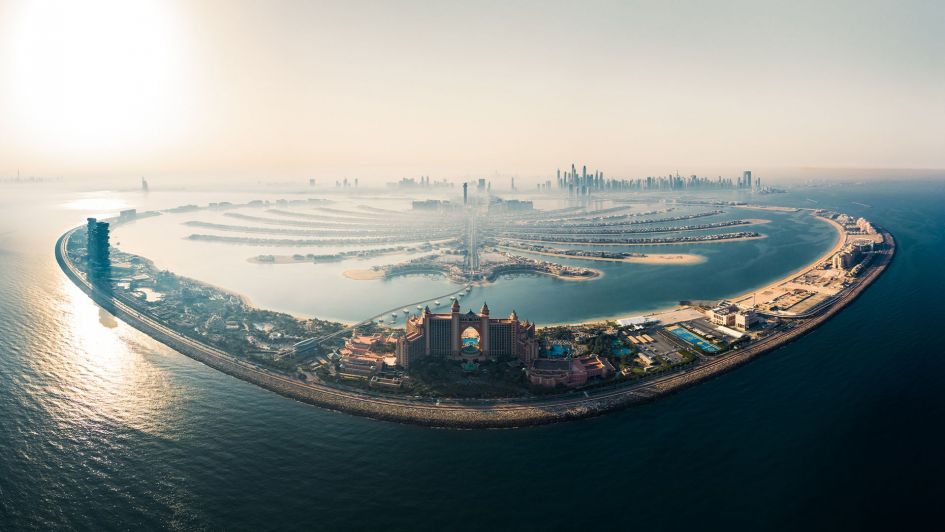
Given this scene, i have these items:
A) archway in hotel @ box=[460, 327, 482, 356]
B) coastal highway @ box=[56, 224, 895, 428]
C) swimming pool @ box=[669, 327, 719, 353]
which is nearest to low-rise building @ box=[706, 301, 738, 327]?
swimming pool @ box=[669, 327, 719, 353]

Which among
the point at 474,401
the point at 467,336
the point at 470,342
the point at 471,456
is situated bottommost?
the point at 471,456

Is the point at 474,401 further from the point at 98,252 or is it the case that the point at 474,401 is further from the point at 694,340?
the point at 98,252

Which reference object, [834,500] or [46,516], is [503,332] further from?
[46,516]

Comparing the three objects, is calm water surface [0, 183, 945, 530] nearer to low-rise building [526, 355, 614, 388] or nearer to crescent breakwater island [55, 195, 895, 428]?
crescent breakwater island [55, 195, 895, 428]

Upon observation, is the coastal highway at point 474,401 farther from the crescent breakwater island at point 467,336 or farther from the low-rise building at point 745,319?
the low-rise building at point 745,319

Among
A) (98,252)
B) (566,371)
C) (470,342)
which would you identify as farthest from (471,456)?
(98,252)

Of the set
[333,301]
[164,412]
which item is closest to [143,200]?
[333,301]
